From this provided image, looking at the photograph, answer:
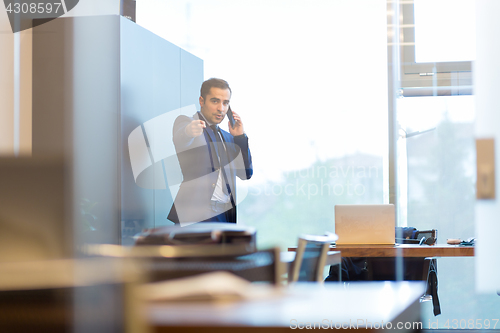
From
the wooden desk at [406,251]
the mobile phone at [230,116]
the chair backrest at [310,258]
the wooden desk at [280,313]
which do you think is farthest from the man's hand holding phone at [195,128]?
the wooden desk at [280,313]

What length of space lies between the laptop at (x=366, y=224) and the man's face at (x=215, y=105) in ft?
4.70

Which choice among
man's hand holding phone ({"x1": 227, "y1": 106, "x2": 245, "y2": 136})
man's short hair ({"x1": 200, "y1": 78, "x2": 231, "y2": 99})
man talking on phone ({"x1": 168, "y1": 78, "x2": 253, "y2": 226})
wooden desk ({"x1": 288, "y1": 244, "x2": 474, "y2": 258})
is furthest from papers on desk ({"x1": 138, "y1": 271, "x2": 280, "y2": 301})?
man's short hair ({"x1": 200, "y1": 78, "x2": 231, "y2": 99})

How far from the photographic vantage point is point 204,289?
100cm

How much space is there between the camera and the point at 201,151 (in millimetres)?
3770

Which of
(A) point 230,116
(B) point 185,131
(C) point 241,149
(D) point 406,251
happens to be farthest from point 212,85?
(D) point 406,251

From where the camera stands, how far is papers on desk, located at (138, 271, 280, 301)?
985mm

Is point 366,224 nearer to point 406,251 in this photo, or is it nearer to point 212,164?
point 406,251

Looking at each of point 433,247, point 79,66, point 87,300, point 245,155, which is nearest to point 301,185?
point 245,155

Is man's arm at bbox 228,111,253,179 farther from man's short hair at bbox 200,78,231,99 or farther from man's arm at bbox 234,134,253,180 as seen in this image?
man's short hair at bbox 200,78,231,99

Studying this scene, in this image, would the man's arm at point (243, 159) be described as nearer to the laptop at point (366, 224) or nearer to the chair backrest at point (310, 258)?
the laptop at point (366, 224)

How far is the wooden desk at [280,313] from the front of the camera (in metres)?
0.88

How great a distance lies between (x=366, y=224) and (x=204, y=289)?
1952 millimetres

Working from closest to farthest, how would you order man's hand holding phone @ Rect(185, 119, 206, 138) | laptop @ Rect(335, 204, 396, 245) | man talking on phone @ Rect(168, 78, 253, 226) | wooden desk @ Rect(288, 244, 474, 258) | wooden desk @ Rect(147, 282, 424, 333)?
wooden desk @ Rect(147, 282, 424, 333) → wooden desk @ Rect(288, 244, 474, 258) → laptop @ Rect(335, 204, 396, 245) → man talking on phone @ Rect(168, 78, 253, 226) → man's hand holding phone @ Rect(185, 119, 206, 138)

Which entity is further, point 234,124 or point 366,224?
point 234,124
